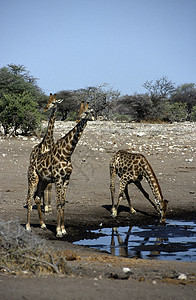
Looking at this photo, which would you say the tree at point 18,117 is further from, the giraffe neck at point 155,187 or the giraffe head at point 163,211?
the giraffe head at point 163,211

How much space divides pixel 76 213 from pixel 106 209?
36.6 inches

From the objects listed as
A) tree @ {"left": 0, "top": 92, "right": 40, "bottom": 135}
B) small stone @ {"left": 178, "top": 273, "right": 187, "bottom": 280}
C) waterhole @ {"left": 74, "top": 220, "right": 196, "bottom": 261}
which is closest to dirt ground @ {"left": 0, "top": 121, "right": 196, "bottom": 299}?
small stone @ {"left": 178, "top": 273, "right": 187, "bottom": 280}

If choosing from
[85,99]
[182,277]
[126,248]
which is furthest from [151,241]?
[85,99]

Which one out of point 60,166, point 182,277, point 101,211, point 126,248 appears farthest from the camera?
point 101,211

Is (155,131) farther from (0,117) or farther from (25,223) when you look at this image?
(25,223)

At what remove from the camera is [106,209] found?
11891 millimetres

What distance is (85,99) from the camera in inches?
1784

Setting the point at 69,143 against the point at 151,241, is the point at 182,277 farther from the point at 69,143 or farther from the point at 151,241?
the point at 69,143

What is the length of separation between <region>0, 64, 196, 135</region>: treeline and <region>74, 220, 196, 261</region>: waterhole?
1618 cm

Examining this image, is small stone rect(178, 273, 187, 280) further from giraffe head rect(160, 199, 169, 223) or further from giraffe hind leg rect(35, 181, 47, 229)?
giraffe head rect(160, 199, 169, 223)

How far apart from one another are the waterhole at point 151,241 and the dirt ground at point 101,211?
0.41 meters

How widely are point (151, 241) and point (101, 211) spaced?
283 cm

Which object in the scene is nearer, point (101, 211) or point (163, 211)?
point (163, 211)

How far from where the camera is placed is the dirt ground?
5.14 metres
